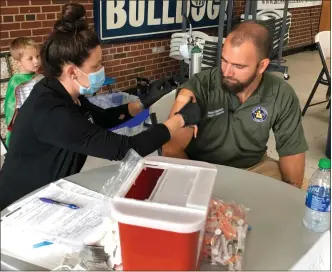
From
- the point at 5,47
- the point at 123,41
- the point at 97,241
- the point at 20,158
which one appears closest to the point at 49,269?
the point at 97,241

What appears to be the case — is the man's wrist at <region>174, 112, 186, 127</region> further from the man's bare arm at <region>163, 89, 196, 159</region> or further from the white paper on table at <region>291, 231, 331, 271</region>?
the white paper on table at <region>291, 231, 331, 271</region>

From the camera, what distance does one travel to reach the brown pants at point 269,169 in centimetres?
196

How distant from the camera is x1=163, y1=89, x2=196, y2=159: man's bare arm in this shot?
1830 millimetres

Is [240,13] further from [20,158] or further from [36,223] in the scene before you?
[36,223]

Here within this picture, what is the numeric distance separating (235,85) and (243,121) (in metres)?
0.17

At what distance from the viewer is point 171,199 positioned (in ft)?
2.96

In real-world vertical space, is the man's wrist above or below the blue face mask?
below


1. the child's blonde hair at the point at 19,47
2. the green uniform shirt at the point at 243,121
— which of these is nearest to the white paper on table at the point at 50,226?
the green uniform shirt at the point at 243,121

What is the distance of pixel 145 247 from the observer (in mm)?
862

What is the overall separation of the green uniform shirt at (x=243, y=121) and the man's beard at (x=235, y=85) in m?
0.03

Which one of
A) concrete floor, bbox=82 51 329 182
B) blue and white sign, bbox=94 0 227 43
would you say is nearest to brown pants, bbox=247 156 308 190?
concrete floor, bbox=82 51 329 182

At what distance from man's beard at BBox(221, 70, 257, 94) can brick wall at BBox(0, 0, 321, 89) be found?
1.74 m

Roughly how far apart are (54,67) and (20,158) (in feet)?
1.21

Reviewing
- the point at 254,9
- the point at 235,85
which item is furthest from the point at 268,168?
the point at 254,9
